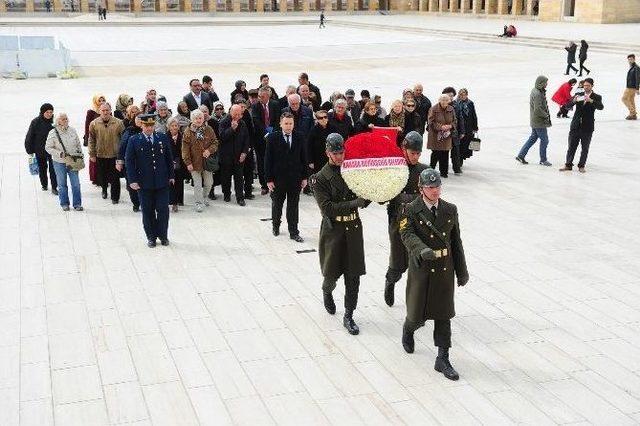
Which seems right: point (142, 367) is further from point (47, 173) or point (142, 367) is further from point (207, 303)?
point (47, 173)

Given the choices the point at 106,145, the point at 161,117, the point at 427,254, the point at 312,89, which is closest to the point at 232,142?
the point at 161,117

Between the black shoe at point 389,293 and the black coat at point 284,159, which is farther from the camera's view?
the black coat at point 284,159

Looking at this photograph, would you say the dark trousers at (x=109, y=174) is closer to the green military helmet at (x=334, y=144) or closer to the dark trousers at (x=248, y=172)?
the dark trousers at (x=248, y=172)

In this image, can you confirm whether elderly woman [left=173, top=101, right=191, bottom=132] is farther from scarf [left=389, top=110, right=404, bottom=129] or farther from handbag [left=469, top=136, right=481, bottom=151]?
handbag [left=469, top=136, right=481, bottom=151]

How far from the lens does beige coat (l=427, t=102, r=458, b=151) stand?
42.0 feet

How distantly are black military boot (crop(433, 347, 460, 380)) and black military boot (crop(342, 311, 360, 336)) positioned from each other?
1020 mm

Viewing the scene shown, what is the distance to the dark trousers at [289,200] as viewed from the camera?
1011cm

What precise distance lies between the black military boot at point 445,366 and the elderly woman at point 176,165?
20.0 feet

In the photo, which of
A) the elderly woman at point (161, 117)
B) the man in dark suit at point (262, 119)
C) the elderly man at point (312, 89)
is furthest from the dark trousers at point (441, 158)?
the elderly woman at point (161, 117)

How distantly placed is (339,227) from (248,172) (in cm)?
545

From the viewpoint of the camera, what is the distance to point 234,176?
11.9 meters

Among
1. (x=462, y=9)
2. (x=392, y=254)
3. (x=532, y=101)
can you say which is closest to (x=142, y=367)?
(x=392, y=254)

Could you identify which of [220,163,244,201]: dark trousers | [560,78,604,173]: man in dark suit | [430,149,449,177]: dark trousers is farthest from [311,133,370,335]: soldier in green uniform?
[560,78,604,173]: man in dark suit

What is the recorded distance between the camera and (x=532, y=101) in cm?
1399
